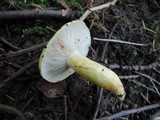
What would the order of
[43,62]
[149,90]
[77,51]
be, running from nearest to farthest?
[43,62]
[77,51]
[149,90]

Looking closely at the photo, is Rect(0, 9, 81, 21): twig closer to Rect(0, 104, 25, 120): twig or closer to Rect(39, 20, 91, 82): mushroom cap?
Rect(39, 20, 91, 82): mushroom cap

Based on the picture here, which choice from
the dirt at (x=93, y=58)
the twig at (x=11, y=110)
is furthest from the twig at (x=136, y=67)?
the twig at (x=11, y=110)

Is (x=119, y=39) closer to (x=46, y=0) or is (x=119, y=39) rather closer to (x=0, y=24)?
(x=46, y=0)

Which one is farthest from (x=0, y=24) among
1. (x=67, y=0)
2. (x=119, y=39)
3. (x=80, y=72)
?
(x=119, y=39)

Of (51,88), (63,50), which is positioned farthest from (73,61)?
(51,88)

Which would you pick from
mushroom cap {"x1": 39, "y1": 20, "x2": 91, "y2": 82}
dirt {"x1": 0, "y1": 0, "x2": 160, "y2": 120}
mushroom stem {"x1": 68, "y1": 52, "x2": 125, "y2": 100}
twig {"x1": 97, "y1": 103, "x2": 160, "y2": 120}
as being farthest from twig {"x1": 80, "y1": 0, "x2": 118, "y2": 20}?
twig {"x1": 97, "y1": 103, "x2": 160, "y2": 120}

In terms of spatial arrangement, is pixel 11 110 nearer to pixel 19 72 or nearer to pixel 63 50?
pixel 19 72
